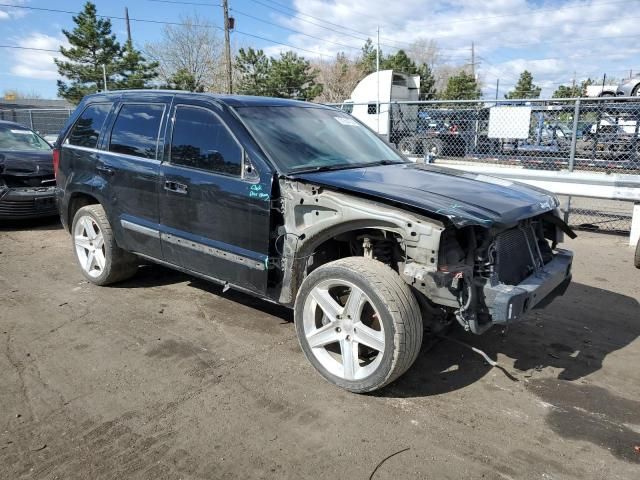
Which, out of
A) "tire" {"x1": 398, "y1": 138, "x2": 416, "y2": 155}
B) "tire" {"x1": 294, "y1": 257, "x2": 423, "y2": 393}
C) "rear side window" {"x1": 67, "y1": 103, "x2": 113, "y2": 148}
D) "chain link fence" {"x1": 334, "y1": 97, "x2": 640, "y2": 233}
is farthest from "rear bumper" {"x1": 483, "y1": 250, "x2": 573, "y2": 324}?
"tire" {"x1": 398, "y1": 138, "x2": 416, "y2": 155}

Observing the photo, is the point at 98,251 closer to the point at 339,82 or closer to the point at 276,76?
the point at 276,76

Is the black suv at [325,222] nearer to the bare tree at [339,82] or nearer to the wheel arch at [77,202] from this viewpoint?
the wheel arch at [77,202]

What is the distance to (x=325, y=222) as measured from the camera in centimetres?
335

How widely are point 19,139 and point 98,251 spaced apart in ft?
16.8

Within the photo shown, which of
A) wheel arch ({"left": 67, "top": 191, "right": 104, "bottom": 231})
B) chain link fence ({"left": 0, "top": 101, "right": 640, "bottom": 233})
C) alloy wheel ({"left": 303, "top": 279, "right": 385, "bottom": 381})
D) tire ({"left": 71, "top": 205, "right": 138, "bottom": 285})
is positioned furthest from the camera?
chain link fence ({"left": 0, "top": 101, "right": 640, "bottom": 233})

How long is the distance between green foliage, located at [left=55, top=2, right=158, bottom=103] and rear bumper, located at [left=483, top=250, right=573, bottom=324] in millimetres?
37673

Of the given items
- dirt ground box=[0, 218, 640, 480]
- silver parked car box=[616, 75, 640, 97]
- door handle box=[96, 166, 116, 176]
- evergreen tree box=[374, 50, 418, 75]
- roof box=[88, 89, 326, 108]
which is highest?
evergreen tree box=[374, 50, 418, 75]

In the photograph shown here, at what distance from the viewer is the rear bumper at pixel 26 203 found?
777 centimetres

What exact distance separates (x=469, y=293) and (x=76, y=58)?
132ft

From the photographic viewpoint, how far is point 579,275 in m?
5.95

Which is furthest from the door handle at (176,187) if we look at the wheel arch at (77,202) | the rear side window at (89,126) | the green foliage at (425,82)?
the green foliage at (425,82)

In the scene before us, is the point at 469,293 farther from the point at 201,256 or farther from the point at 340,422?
the point at 201,256

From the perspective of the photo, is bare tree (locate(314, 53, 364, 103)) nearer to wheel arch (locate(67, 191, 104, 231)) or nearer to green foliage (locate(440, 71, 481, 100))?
green foliage (locate(440, 71, 481, 100))

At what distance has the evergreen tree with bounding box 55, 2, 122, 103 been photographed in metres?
35.4
